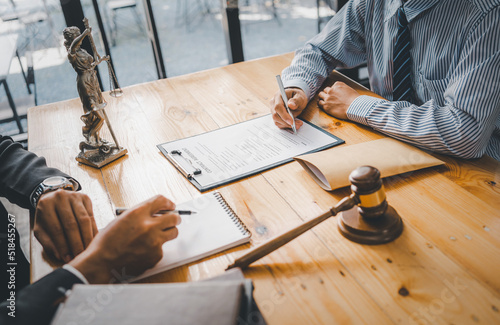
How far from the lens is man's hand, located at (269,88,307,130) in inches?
49.2

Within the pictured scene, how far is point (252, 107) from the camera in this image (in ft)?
4.66

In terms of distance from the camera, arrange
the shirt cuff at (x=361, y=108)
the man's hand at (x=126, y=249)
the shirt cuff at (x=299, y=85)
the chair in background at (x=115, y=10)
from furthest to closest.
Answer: the chair in background at (x=115, y=10), the shirt cuff at (x=299, y=85), the shirt cuff at (x=361, y=108), the man's hand at (x=126, y=249)

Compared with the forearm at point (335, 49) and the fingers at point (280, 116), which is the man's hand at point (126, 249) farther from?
the forearm at point (335, 49)

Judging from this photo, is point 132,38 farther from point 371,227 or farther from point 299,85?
point 371,227

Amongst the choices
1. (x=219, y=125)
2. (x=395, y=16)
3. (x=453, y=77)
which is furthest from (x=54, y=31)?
(x=453, y=77)

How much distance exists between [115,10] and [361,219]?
10.5 ft

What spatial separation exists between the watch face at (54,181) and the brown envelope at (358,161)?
60cm

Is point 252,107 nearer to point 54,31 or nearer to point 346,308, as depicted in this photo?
point 346,308

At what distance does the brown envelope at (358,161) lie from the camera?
3.17 feet

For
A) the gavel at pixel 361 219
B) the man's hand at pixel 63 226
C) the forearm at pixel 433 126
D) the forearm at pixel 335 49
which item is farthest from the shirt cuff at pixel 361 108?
the man's hand at pixel 63 226

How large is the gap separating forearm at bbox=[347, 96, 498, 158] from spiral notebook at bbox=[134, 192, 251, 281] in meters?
0.55

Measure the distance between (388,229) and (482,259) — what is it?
0.17 metres

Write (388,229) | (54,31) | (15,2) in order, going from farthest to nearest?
(54,31) < (15,2) < (388,229)

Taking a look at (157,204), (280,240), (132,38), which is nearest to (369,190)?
(280,240)
